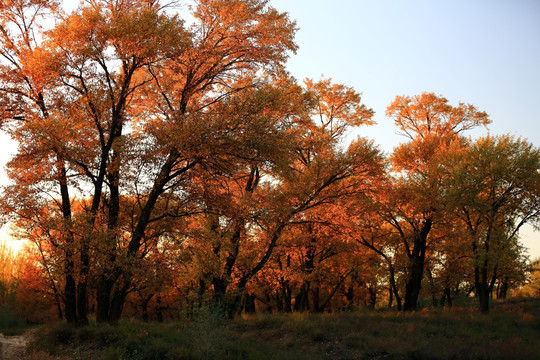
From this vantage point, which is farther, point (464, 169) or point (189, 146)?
point (464, 169)

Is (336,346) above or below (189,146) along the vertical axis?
below

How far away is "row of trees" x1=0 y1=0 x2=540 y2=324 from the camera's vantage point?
653 inches

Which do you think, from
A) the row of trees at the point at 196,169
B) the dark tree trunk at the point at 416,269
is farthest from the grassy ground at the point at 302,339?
the dark tree trunk at the point at 416,269

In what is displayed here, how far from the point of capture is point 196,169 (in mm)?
18594

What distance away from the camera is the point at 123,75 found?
19.9m

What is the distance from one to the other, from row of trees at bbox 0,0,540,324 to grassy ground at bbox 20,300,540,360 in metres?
1.62

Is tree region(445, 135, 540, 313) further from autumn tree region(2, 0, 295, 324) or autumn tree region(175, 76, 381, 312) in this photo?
autumn tree region(2, 0, 295, 324)

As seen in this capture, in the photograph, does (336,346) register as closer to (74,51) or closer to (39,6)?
(74,51)

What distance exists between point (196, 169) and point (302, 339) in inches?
345

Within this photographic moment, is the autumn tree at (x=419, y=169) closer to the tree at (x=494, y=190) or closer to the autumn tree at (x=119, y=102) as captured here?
the tree at (x=494, y=190)

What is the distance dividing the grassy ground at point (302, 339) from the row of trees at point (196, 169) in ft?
5.31

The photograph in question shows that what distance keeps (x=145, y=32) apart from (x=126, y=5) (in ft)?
14.6

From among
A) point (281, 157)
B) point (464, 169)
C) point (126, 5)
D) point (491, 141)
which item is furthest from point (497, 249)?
point (126, 5)

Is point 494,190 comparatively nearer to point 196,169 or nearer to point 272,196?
point 272,196
